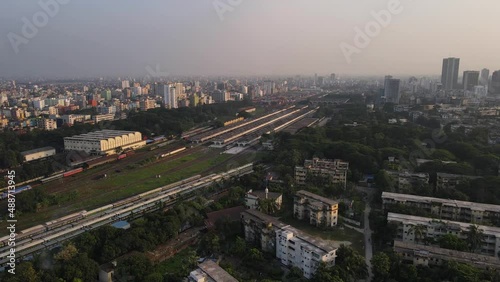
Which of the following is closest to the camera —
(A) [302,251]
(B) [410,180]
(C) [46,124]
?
(A) [302,251]

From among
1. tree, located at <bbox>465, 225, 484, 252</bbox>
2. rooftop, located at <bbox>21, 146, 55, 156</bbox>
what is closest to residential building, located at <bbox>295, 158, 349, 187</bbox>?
tree, located at <bbox>465, 225, 484, 252</bbox>

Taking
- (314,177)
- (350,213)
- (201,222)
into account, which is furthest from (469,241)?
(201,222)

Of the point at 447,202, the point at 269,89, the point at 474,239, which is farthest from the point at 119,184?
the point at 269,89

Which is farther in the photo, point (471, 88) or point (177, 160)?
point (471, 88)

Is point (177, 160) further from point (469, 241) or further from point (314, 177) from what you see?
point (469, 241)

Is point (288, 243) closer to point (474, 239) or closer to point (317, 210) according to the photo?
point (317, 210)

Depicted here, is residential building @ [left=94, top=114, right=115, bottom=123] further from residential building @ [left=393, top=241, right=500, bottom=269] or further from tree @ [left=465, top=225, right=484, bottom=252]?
tree @ [left=465, top=225, right=484, bottom=252]

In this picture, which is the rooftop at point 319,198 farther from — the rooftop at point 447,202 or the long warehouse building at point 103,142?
the long warehouse building at point 103,142
